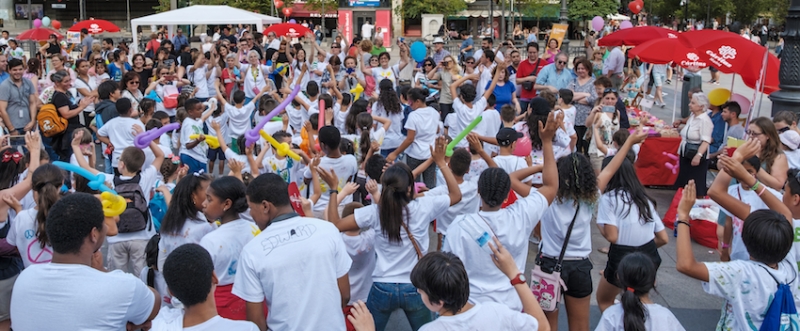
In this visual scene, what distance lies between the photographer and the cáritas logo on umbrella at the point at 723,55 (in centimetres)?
844

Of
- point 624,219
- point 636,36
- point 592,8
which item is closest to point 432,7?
point 592,8

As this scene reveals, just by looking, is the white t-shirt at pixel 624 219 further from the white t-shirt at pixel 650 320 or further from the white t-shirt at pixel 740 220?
the white t-shirt at pixel 650 320

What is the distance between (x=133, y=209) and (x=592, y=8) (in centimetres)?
4270

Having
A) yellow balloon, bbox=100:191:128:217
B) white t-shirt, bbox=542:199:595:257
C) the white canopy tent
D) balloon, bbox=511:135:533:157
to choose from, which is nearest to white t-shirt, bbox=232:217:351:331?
yellow balloon, bbox=100:191:128:217

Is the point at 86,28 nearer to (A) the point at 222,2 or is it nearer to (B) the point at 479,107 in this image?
(B) the point at 479,107

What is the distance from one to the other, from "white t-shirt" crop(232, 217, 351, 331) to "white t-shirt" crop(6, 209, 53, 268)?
166cm

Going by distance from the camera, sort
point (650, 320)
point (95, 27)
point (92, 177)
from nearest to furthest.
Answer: point (650, 320)
point (92, 177)
point (95, 27)

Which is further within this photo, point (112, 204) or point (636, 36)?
point (636, 36)

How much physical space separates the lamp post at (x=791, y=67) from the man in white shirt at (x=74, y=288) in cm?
761

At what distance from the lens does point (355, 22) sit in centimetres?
4850

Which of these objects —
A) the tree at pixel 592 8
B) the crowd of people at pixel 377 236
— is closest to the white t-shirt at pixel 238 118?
the crowd of people at pixel 377 236

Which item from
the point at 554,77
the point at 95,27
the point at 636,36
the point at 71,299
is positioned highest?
the point at 95,27

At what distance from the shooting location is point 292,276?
3197mm

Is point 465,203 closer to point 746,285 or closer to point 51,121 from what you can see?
point 746,285
